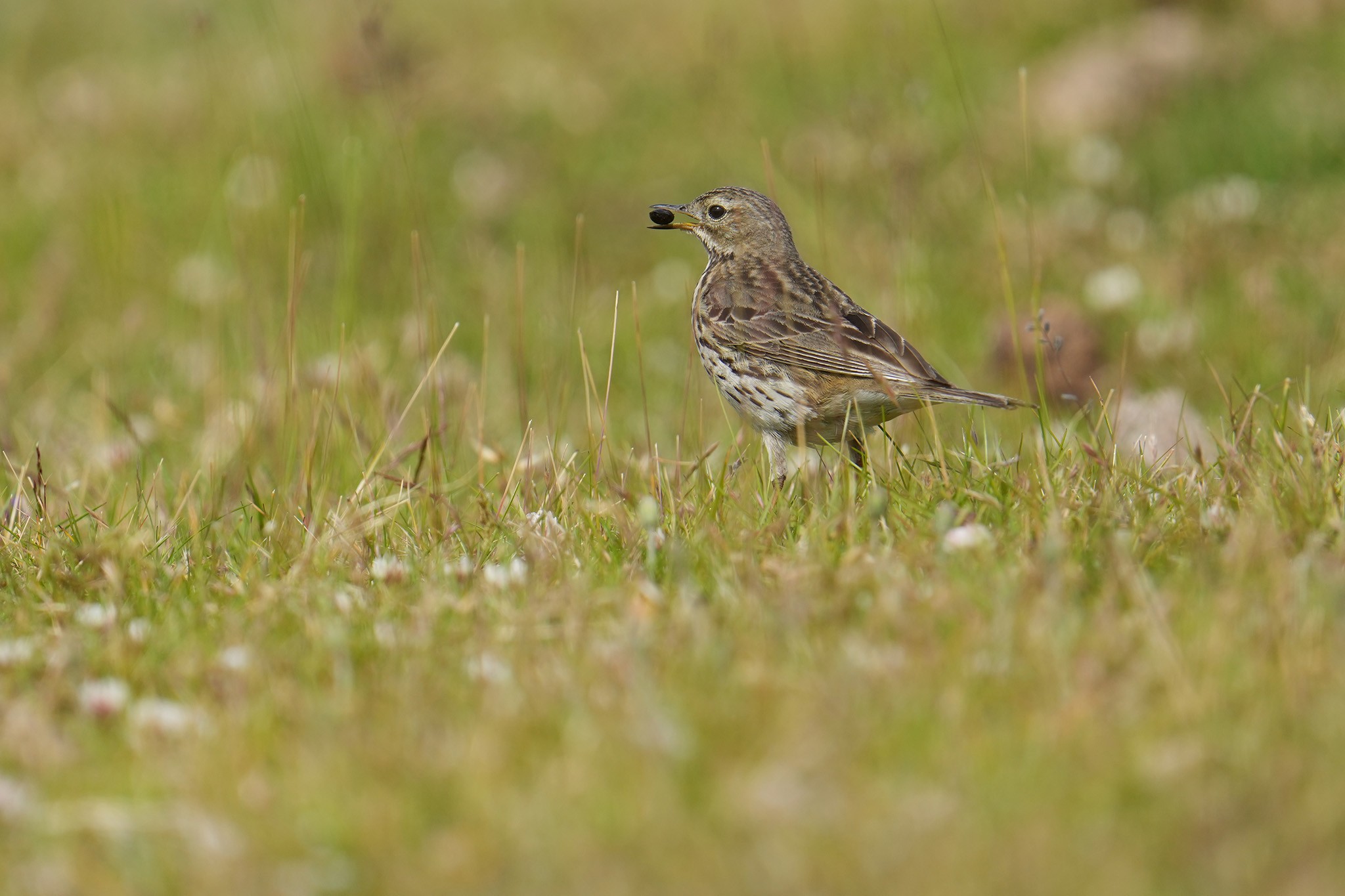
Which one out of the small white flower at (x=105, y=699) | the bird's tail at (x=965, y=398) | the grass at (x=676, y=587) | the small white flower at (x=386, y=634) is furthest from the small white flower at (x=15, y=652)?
the bird's tail at (x=965, y=398)

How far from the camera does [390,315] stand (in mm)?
9938

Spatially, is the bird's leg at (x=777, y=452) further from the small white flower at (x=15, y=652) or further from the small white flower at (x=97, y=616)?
the small white flower at (x=15, y=652)

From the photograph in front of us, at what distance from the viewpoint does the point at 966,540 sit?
13.5ft

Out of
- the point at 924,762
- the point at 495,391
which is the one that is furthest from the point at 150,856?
the point at 495,391

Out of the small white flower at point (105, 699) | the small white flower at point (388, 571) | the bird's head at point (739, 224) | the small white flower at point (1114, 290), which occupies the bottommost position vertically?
the small white flower at point (1114, 290)

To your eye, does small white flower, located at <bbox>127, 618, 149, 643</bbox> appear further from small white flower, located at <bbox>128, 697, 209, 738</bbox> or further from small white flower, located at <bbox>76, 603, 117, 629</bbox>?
small white flower, located at <bbox>128, 697, 209, 738</bbox>

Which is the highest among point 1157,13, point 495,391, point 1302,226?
point 1157,13

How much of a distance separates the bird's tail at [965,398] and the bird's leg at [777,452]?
0.58m

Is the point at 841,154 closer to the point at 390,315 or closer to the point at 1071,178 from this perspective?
the point at 1071,178

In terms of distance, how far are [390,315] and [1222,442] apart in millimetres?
6113

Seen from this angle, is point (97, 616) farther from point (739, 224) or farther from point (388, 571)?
point (739, 224)

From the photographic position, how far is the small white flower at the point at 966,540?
411 centimetres

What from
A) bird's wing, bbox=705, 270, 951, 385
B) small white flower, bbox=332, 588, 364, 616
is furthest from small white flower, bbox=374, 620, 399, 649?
bird's wing, bbox=705, 270, 951, 385

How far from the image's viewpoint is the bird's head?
273 inches
